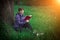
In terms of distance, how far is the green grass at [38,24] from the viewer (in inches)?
92.9

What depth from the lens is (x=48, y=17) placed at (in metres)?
2.41

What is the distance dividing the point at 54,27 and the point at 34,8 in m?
0.35

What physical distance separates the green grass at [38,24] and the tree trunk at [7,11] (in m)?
0.06

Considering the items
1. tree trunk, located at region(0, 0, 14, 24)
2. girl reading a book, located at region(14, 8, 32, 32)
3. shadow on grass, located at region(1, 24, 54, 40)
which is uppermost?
tree trunk, located at region(0, 0, 14, 24)

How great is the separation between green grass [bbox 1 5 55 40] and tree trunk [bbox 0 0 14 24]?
62 mm

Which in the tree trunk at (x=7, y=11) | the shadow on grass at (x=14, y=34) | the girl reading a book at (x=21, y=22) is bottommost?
the shadow on grass at (x=14, y=34)

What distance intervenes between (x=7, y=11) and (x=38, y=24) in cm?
42

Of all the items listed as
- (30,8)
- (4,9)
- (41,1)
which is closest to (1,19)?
(4,9)

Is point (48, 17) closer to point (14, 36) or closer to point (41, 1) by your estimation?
point (41, 1)

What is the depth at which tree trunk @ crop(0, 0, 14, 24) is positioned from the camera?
236 centimetres

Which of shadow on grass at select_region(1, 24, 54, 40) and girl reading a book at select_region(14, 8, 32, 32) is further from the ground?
girl reading a book at select_region(14, 8, 32, 32)

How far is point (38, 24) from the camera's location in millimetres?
2393

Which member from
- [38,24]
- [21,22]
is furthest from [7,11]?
[38,24]

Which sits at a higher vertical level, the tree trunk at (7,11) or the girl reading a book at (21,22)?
the tree trunk at (7,11)
